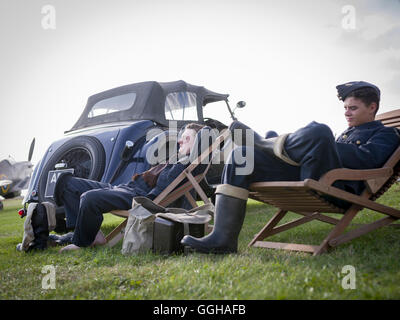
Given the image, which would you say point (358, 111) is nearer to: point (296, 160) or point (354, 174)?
point (354, 174)

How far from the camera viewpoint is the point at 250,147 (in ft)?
8.00

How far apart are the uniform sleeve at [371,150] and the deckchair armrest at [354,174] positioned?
9 cm

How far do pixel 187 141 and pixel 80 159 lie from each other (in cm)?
178

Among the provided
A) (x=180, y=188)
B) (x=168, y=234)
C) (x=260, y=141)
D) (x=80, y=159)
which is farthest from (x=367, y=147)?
(x=80, y=159)

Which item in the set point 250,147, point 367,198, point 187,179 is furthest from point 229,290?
point 187,179

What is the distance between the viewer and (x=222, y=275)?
189cm

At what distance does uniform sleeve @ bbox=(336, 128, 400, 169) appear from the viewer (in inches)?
92.8

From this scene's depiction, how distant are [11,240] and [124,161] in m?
1.91

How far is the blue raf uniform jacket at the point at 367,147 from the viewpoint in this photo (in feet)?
7.75

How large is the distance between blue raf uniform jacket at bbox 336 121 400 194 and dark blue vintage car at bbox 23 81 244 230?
7.14 ft

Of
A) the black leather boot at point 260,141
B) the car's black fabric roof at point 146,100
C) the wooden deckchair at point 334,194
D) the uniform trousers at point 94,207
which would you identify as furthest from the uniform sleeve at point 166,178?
the car's black fabric roof at point 146,100

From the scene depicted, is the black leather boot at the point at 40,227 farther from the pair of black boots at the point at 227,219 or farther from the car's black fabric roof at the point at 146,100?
the car's black fabric roof at the point at 146,100

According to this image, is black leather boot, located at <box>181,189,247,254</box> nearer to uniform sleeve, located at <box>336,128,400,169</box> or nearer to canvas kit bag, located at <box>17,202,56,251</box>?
uniform sleeve, located at <box>336,128,400,169</box>
